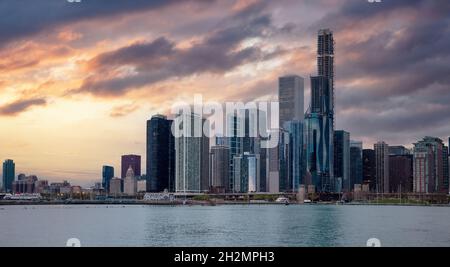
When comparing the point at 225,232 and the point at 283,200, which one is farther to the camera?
the point at 283,200

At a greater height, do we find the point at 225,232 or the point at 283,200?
the point at 225,232

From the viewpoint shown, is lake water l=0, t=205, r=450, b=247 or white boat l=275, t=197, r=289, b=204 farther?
white boat l=275, t=197, r=289, b=204

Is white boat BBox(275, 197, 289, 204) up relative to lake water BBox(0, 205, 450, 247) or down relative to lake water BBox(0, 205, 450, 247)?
down

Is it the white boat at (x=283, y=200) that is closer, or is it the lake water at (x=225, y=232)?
the lake water at (x=225, y=232)

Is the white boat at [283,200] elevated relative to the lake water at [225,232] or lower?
lower
